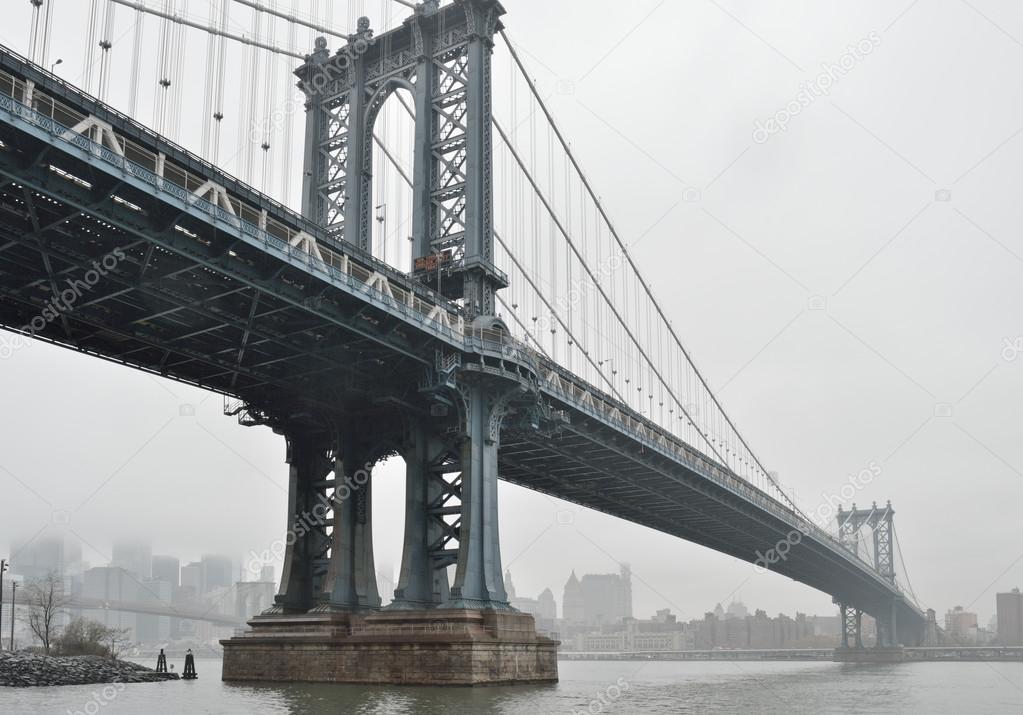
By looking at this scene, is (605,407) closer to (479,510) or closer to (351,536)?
(479,510)

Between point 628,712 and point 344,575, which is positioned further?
point 344,575

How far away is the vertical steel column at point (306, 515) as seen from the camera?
54.6 metres

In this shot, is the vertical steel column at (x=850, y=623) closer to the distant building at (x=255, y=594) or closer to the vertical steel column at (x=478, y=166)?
the distant building at (x=255, y=594)

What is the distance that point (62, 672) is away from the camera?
5128cm

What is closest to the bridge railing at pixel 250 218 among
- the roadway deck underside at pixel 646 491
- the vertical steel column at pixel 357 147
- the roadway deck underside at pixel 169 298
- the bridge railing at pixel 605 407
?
the roadway deck underside at pixel 169 298

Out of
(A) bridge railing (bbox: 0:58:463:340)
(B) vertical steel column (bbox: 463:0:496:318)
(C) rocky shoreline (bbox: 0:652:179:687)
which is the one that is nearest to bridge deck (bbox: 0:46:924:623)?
(A) bridge railing (bbox: 0:58:463:340)

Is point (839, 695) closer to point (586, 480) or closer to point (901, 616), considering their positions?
point (586, 480)

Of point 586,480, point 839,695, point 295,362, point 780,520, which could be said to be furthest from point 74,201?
point 780,520

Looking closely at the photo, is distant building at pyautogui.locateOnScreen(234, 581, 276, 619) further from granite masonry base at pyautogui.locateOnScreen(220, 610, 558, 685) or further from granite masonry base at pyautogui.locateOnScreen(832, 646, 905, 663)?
granite masonry base at pyautogui.locateOnScreen(220, 610, 558, 685)

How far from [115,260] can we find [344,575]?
21009 millimetres

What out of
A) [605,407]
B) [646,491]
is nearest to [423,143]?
[605,407]

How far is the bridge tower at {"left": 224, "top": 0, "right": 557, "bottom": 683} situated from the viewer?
47.2 metres

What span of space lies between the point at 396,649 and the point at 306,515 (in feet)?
38.2

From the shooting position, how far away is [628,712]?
34375mm
